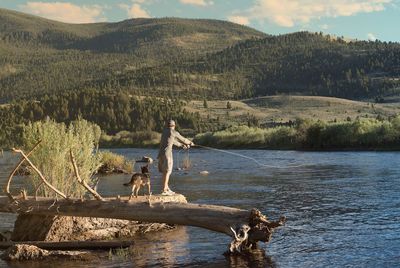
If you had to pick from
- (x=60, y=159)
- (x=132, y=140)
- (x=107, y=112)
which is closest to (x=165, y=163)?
(x=60, y=159)

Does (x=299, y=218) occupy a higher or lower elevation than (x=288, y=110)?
lower

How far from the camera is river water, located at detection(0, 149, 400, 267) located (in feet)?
45.4

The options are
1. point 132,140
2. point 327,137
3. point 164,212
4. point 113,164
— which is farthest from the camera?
point 132,140

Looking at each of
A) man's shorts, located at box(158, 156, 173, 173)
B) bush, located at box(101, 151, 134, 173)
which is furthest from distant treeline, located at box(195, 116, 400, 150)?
man's shorts, located at box(158, 156, 173, 173)

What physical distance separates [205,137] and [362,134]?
27046 millimetres

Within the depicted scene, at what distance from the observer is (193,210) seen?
47.8ft

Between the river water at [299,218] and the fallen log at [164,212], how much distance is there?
25.7 inches

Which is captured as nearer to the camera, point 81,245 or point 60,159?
point 81,245

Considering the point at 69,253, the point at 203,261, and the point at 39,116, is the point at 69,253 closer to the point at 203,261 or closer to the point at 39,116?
the point at 203,261

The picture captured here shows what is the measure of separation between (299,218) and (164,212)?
234 inches

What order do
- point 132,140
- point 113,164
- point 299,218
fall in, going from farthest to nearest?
point 132,140
point 113,164
point 299,218

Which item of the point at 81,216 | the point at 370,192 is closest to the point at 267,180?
the point at 370,192

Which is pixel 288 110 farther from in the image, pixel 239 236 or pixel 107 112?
pixel 239 236

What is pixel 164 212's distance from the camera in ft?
48.8
